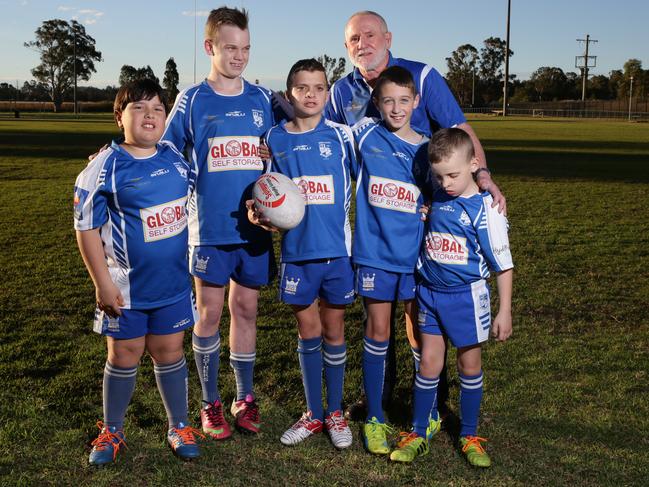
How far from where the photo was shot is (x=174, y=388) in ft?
10.9

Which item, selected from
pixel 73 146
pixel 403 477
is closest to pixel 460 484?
pixel 403 477

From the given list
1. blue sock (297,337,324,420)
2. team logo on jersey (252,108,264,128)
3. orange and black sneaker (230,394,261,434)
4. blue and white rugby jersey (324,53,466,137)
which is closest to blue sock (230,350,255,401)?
orange and black sneaker (230,394,261,434)

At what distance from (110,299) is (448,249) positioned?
158 centimetres

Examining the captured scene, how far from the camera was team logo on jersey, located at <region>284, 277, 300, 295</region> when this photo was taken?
3.37 m

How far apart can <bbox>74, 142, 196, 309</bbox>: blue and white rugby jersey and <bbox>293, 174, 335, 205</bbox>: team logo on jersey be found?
568mm

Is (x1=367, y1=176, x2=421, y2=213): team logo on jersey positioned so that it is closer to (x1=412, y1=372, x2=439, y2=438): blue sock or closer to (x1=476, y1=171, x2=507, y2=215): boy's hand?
(x1=476, y1=171, x2=507, y2=215): boy's hand

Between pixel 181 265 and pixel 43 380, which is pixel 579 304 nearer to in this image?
pixel 181 265

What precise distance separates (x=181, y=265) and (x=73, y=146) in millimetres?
19771

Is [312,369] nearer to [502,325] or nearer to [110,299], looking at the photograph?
[502,325]

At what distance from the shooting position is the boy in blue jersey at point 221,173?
11.2ft

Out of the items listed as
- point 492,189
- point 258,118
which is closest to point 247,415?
point 258,118

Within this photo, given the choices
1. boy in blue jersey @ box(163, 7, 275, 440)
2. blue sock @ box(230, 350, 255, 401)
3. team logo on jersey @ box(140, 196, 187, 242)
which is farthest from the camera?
blue sock @ box(230, 350, 255, 401)

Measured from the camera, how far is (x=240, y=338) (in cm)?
366

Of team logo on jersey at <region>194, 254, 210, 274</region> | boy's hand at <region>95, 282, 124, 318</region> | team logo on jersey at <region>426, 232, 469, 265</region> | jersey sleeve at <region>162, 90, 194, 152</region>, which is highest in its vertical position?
jersey sleeve at <region>162, 90, 194, 152</region>
